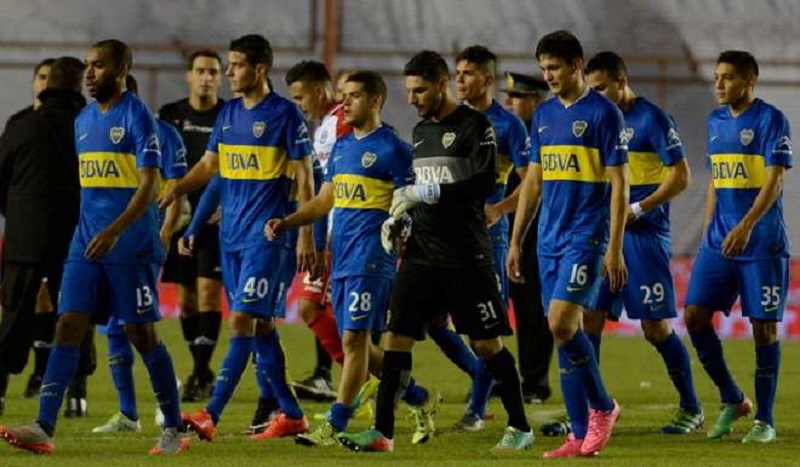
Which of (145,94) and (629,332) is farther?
(145,94)

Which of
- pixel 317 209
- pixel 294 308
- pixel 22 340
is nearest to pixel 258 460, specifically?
pixel 317 209

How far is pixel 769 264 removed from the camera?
10828 millimetres

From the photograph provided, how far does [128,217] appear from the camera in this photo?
9.59 m

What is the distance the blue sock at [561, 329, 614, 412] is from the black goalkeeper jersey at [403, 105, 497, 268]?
1.90 ft

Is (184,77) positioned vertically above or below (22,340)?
above

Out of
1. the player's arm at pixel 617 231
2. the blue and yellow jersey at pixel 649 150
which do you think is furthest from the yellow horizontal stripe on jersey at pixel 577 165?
the blue and yellow jersey at pixel 649 150

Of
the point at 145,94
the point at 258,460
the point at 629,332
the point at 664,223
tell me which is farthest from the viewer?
the point at 145,94

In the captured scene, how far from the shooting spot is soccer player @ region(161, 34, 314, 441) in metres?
10.6

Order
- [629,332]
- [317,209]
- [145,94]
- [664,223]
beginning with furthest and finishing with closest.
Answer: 1. [145,94]
2. [629,332]
3. [664,223]
4. [317,209]

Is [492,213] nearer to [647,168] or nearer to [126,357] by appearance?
[647,168]

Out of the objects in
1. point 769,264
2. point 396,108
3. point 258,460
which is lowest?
point 258,460

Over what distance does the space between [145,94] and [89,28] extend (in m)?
1.42

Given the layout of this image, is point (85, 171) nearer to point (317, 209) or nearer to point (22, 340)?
point (317, 209)

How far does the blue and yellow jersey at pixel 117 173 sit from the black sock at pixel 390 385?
1.22 metres
